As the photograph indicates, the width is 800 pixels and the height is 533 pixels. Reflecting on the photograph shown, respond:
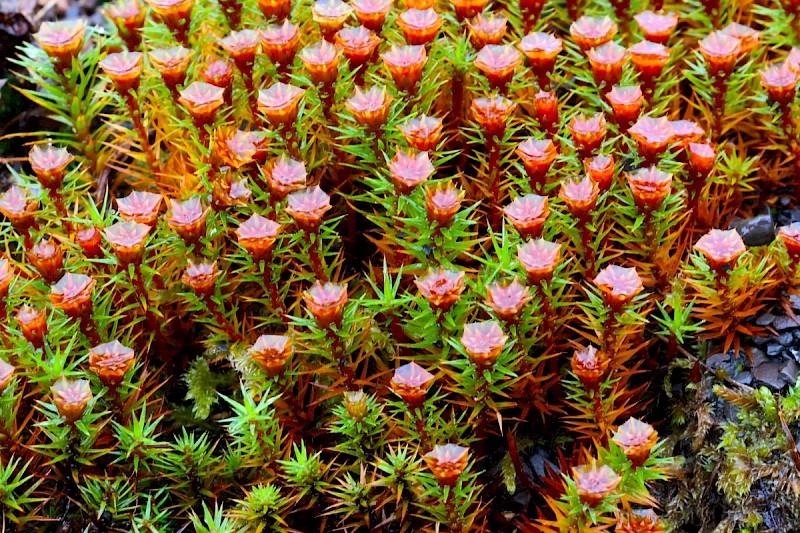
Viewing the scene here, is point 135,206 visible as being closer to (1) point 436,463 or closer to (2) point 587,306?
(1) point 436,463

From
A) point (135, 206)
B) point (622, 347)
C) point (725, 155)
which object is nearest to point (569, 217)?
point (622, 347)

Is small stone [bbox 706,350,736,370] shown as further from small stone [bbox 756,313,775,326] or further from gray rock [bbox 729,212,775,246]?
gray rock [bbox 729,212,775,246]

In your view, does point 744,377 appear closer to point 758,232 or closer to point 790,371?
point 790,371

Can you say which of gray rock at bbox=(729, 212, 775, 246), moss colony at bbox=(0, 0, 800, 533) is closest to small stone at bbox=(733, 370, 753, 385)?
moss colony at bbox=(0, 0, 800, 533)

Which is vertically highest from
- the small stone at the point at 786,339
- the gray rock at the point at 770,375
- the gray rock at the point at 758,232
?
the gray rock at the point at 758,232

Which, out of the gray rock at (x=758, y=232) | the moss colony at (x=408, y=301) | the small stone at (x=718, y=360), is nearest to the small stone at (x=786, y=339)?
the moss colony at (x=408, y=301)

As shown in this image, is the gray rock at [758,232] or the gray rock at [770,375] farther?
the gray rock at [758,232]

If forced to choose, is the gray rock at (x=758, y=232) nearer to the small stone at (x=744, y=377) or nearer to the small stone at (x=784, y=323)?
the small stone at (x=784, y=323)
